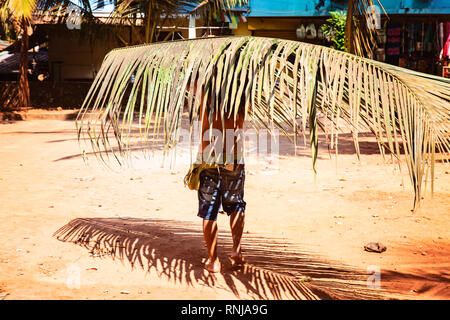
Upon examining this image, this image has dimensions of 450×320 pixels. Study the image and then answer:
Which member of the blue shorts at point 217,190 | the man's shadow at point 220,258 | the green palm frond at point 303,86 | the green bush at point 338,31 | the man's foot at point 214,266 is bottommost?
the man's shadow at point 220,258

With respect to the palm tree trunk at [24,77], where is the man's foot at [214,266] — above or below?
below

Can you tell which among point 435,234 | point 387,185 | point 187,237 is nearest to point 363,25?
point 387,185

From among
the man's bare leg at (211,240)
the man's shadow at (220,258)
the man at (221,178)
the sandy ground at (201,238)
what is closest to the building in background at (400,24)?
the sandy ground at (201,238)

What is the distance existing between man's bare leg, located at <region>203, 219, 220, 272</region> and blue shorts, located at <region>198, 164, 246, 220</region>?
0.05 metres

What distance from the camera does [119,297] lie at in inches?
128

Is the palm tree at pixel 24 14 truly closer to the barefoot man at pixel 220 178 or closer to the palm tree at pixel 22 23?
the palm tree at pixel 22 23

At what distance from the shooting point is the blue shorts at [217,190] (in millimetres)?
3660

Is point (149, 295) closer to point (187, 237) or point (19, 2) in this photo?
point (187, 237)

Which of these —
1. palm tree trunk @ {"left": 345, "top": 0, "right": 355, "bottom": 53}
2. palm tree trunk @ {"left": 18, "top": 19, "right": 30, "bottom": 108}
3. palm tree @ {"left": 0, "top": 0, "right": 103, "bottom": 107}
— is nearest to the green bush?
palm tree trunk @ {"left": 345, "top": 0, "right": 355, "bottom": 53}

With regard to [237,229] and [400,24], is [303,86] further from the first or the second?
[400,24]

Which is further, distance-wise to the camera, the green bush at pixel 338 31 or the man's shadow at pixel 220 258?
the green bush at pixel 338 31

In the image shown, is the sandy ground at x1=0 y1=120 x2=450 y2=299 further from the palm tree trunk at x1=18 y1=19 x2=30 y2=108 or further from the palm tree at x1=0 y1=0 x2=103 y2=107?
the palm tree trunk at x1=18 y1=19 x2=30 y2=108

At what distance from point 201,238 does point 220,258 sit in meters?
0.55

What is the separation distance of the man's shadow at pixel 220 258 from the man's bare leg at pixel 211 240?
70mm
